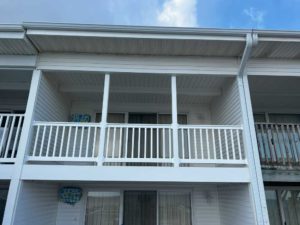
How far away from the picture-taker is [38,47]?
4.93 metres

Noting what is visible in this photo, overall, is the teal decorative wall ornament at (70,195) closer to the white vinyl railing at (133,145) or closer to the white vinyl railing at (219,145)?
the white vinyl railing at (133,145)

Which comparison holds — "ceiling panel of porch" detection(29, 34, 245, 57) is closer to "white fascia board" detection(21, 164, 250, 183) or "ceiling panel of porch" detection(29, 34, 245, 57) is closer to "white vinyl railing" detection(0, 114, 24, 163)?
"white vinyl railing" detection(0, 114, 24, 163)

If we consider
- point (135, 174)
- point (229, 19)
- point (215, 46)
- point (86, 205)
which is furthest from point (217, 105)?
point (229, 19)

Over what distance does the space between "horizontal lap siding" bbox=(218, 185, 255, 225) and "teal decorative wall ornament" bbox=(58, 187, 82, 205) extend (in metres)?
3.86

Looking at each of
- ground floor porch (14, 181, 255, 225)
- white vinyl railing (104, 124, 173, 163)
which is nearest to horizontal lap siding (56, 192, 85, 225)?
ground floor porch (14, 181, 255, 225)

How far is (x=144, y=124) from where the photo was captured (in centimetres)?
503

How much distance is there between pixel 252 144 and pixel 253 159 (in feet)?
1.06

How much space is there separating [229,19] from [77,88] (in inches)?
454

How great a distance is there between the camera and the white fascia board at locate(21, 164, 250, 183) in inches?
171

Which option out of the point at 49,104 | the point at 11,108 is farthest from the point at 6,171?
the point at 11,108

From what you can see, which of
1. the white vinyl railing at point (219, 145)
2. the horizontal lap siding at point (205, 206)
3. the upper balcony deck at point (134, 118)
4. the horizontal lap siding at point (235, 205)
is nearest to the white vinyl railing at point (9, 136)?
the upper balcony deck at point (134, 118)

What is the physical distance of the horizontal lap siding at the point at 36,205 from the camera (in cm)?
430

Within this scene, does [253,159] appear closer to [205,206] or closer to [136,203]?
[205,206]

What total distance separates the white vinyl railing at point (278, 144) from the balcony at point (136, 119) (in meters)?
0.77
